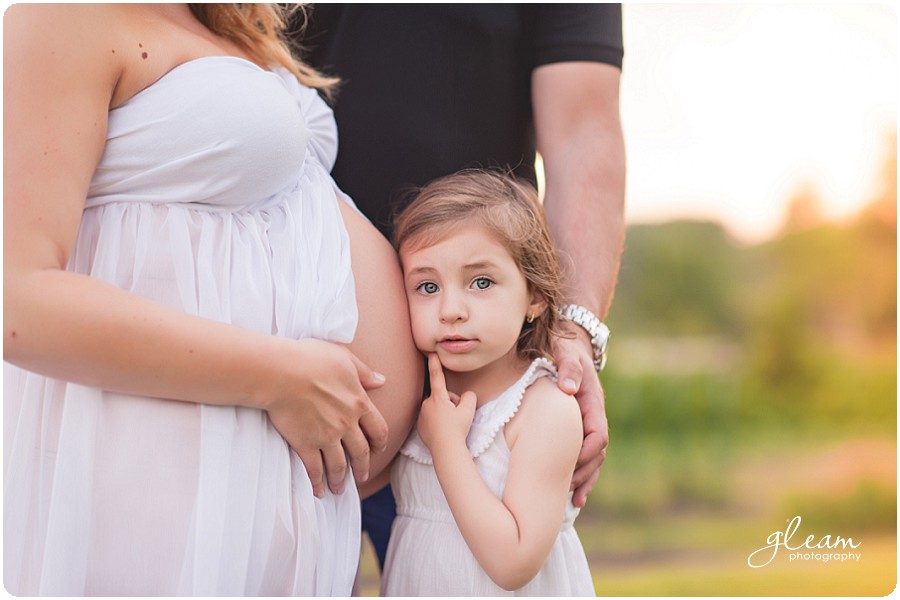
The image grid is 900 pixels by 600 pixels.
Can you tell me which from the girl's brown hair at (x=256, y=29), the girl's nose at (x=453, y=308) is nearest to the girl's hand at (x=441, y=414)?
the girl's nose at (x=453, y=308)

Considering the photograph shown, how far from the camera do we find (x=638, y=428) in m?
10.5

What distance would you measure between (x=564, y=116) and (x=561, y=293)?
1.72 feet

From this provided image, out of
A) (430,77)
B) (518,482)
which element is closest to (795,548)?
(518,482)

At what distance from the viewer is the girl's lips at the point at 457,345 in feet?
5.23

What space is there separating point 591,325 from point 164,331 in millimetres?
951

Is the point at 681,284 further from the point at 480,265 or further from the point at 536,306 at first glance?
the point at 480,265

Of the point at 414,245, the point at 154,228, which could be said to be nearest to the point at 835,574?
the point at 414,245

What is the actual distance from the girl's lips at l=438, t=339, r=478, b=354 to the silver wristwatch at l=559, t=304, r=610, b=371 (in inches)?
12.4

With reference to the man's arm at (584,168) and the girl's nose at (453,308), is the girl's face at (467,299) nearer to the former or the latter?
the girl's nose at (453,308)

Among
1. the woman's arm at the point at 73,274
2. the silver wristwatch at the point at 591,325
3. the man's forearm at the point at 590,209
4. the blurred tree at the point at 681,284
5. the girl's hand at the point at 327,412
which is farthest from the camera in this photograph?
the blurred tree at the point at 681,284

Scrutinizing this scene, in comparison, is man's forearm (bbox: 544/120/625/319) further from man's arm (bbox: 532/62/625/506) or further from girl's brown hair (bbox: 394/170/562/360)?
girl's brown hair (bbox: 394/170/562/360)

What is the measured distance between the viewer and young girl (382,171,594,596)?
1523 millimetres

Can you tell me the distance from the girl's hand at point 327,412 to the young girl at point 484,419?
18 centimetres

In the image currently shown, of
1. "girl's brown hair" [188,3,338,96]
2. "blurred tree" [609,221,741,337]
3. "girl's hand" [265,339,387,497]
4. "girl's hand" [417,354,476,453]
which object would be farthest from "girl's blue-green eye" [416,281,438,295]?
"blurred tree" [609,221,741,337]
